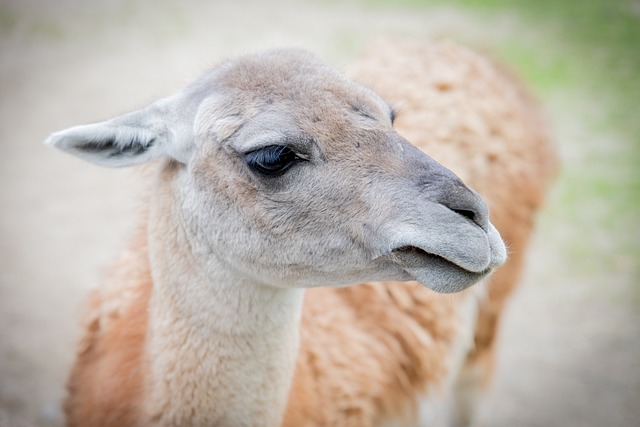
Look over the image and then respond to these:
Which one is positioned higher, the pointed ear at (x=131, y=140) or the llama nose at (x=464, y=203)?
the pointed ear at (x=131, y=140)

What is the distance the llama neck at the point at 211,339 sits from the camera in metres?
2.70

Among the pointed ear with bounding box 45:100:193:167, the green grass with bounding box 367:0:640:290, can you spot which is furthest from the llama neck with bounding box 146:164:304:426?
the green grass with bounding box 367:0:640:290

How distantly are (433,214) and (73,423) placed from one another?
8.01 feet

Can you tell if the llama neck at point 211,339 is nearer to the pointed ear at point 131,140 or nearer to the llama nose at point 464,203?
the pointed ear at point 131,140

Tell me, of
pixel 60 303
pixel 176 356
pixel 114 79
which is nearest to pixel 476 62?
pixel 176 356

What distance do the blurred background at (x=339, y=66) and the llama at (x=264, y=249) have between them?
73 cm

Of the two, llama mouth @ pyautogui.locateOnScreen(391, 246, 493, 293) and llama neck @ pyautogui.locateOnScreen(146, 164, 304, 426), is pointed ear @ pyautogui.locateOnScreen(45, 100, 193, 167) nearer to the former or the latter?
llama neck @ pyautogui.locateOnScreen(146, 164, 304, 426)

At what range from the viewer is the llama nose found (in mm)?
2188

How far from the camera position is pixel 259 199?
2.47m

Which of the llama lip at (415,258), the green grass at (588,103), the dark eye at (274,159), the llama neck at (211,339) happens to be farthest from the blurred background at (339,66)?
the llama lip at (415,258)

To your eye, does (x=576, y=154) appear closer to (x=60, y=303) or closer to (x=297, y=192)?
(x=60, y=303)

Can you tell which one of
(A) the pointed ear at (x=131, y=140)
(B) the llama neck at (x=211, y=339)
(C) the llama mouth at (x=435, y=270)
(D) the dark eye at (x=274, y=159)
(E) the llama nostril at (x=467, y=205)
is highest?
(A) the pointed ear at (x=131, y=140)

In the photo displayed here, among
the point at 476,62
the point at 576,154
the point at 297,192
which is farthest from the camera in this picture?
the point at 576,154

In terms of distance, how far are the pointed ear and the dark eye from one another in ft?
→ 1.31
